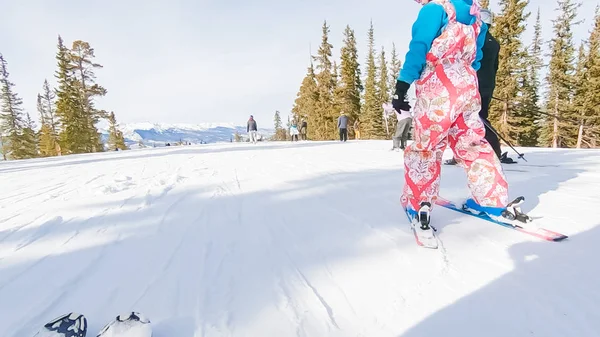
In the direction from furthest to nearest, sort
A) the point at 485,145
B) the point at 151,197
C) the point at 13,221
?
the point at 151,197 < the point at 13,221 < the point at 485,145

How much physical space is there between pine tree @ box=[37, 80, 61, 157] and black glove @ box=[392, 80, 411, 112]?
36176 millimetres

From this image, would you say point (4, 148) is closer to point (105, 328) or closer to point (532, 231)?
point (105, 328)

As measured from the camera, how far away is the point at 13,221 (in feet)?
8.04

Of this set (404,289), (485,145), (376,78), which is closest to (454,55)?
(485,145)

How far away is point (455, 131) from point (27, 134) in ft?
147

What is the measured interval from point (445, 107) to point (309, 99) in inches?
1452

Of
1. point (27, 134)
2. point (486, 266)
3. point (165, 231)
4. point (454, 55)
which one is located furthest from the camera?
point (27, 134)

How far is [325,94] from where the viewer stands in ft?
117

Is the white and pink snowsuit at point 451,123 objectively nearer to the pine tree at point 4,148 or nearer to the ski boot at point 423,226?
the ski boot at point 423,226

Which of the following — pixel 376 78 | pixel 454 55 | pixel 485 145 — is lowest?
pixel 485 145

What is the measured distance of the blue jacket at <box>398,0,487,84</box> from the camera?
1.69m

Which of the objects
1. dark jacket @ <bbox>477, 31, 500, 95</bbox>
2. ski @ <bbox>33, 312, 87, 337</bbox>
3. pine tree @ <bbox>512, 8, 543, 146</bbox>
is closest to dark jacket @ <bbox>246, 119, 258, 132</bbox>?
dark jacket @ <bbox>477, 31, 500, 95</bbox>

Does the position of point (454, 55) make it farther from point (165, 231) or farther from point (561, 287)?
point (165, 231)

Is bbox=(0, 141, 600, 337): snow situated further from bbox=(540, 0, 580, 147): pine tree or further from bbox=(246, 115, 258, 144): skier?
bbox=(540, 0, 580, 147): pine tree
